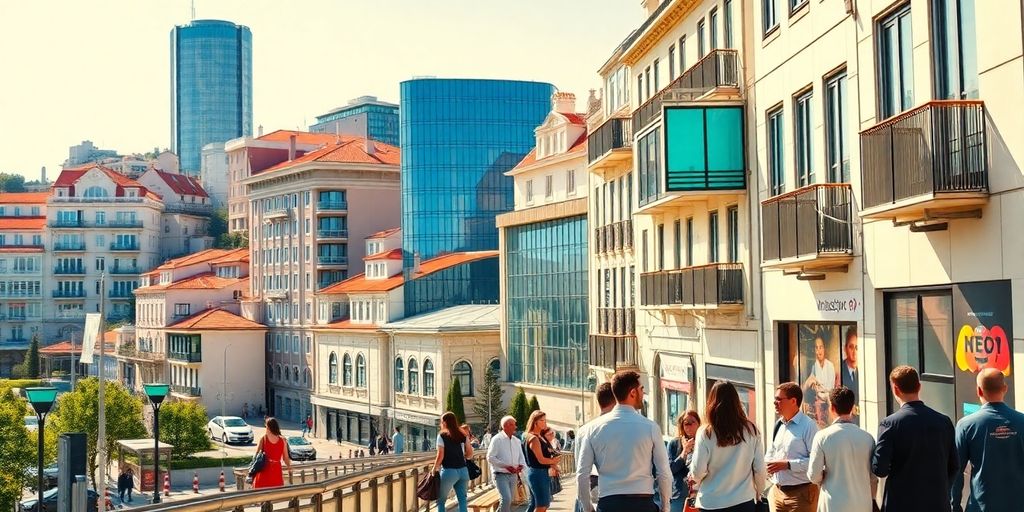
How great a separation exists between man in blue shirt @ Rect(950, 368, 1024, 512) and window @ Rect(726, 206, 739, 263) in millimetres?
18891

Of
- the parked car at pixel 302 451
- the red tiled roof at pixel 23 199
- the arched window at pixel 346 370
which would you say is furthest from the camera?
the red tiled roof at pixel 23 199

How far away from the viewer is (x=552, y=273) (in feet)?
232

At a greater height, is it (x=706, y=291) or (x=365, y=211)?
(x=365, y=211)

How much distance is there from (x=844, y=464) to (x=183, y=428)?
73.4 metres

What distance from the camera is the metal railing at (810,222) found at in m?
20.4

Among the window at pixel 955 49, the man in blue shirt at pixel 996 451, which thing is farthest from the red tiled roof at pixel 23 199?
the man in blue shirt at pixel 996 451

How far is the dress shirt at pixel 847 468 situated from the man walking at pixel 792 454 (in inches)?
36.0

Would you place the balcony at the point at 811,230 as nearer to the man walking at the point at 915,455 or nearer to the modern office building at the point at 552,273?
the man walking at the point at 915,455

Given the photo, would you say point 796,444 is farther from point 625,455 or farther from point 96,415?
point 96,415

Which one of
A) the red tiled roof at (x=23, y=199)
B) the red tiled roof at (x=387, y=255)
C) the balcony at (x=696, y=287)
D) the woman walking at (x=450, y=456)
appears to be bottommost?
the woman walking at (x=450, y=456)

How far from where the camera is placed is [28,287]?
512 feet

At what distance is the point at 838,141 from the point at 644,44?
52.3ft

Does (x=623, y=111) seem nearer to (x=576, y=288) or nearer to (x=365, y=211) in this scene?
(x=576, y=288)

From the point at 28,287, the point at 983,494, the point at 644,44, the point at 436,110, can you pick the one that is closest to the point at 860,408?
the point at 983,494
